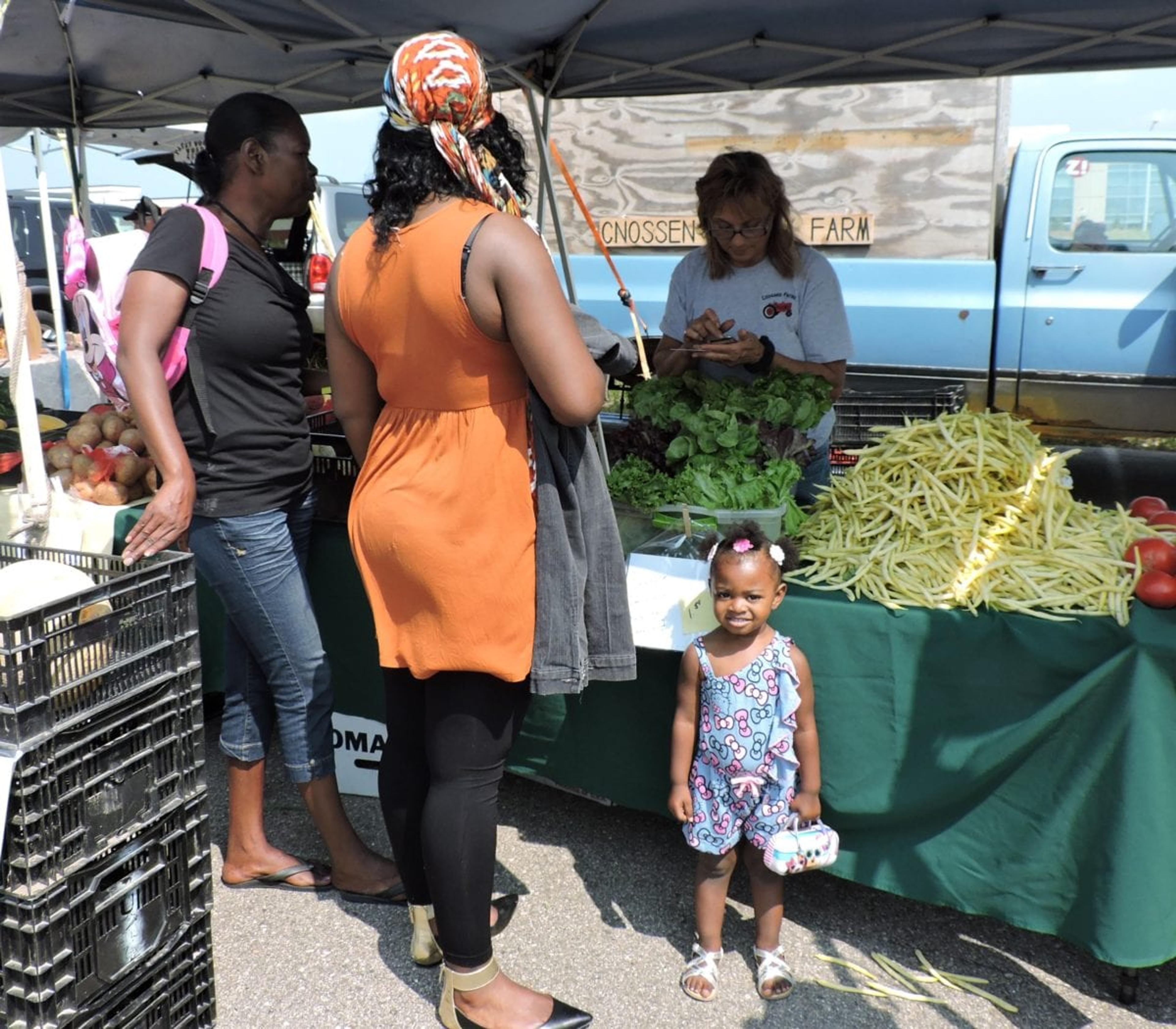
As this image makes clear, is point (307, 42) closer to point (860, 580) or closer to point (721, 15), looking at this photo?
point (721, 15)

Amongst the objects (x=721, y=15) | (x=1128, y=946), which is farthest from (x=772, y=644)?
(x=721, y=15)

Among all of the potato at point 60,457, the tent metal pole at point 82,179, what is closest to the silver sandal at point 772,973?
the potato at point 60,457

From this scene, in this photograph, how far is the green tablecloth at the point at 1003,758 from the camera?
2201 mm

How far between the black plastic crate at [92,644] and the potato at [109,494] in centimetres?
111

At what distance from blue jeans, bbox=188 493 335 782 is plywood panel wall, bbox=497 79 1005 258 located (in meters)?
4.55

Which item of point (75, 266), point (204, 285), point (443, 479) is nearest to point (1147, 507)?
point (443, 479)

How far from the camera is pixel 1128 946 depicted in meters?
2.24

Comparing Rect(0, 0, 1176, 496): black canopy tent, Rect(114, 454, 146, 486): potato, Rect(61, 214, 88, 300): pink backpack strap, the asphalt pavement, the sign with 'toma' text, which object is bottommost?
the asphalt pavement

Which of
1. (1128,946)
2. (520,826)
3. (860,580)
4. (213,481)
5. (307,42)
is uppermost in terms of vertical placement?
(307,42)

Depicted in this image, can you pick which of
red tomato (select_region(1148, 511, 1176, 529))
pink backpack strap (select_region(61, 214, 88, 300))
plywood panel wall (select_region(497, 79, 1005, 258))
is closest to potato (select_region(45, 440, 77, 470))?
pink backpack strap (select_region(61, 214, 88, 300))

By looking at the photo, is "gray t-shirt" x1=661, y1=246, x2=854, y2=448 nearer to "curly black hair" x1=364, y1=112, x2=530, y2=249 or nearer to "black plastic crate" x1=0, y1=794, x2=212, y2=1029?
"curly black hair" x1=364, y1=112, x2=530, y2=249

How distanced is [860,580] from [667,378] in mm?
944

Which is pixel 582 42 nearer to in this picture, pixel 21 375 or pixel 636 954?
pixel 21 375

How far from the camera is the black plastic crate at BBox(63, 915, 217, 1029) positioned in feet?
6.21
